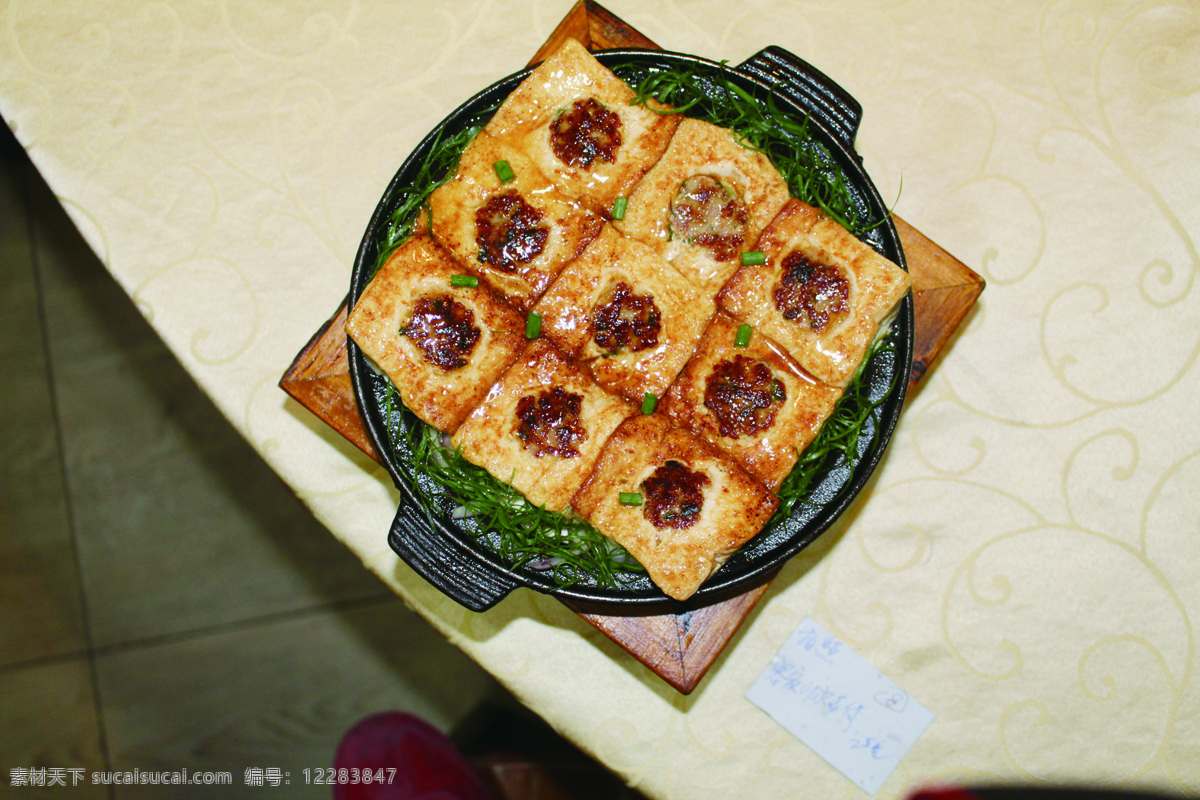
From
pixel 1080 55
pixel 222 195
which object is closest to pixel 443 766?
pixel 222 195

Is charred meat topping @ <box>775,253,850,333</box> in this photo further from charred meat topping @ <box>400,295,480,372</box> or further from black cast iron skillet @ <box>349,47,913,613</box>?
charred meat topping @ <box>400,295,480,372</box>

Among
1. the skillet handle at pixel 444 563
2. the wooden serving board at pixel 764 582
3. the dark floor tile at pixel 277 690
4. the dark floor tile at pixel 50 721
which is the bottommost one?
the dark floor tile at pixel 50 721

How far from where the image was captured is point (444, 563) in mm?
2070

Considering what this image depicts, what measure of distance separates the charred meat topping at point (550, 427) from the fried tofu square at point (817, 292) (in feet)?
1.69

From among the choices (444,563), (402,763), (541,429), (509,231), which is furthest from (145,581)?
(509,231)

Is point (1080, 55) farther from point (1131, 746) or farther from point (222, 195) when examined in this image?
point (222, 195)

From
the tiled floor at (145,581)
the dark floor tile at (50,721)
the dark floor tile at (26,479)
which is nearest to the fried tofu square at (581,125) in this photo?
the tiled floor at (145,581)

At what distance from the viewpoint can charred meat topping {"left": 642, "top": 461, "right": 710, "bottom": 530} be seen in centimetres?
197

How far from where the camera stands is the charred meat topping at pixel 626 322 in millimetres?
2064

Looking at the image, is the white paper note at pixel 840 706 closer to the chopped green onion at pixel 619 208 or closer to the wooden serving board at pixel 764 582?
the wooden serving board at pixel 764 582

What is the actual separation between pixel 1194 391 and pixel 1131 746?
3.59 feet

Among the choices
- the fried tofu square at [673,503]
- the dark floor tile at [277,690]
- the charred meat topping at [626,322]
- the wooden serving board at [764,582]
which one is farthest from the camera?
the dark floor tile at [277,690]

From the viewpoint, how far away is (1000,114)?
2.50 metres

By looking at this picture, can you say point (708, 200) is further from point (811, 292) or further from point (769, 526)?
point (769, 526)
